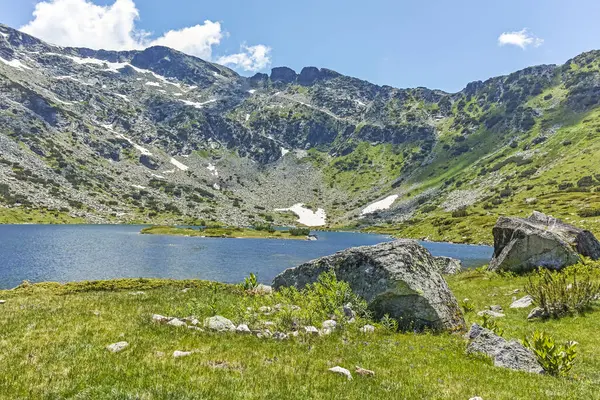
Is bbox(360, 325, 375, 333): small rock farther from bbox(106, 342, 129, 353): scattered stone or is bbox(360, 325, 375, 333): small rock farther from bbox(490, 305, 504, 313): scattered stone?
bbox(490, 305, 504, 313): scattered stone

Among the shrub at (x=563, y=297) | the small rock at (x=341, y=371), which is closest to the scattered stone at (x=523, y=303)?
the shrub at (x=563, y=297)

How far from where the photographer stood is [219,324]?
17781 millimetres

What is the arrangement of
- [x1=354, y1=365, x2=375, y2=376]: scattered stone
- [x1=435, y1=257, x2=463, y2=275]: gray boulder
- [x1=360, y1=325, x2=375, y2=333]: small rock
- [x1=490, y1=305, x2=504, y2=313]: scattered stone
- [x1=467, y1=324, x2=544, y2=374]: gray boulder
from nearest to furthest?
[x1=354, y1=365, x2=375, y2=376]: scattered stone, [x1=467, y1=324, x2=544, y2=374]: gray boulder, [x1=360, y1=325, x2=375, y2=333]: small rock, [x1=490, y1=305, x2=504, y2=313]: scattered stone, [x1=435, y1=257, x2=463, y2=275]: gray boulder

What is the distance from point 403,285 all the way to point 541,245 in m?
24.4

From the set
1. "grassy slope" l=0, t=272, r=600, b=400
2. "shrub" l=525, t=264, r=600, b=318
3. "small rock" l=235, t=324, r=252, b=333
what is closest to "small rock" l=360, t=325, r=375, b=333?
"grassy slope" l=0, t=272, r=600, b=400

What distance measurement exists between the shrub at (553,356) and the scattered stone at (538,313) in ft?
32.7

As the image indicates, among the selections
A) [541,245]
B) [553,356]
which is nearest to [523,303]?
[541,245]

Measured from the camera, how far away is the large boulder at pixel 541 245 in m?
36.8

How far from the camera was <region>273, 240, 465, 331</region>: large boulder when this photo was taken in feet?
71.2

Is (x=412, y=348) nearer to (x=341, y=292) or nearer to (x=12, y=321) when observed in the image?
(x=341, y=292)

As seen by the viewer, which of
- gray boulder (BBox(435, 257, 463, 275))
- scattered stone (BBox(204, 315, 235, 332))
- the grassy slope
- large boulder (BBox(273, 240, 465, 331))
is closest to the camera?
the grassy slope

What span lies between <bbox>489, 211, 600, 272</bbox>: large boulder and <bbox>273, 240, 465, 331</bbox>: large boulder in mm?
20172

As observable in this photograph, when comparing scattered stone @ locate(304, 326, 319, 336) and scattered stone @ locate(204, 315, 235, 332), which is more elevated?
scattered stone @ locate(204, 315, 235, 332)

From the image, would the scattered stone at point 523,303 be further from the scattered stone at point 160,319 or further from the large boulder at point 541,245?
the scattered stone at point 160,319
